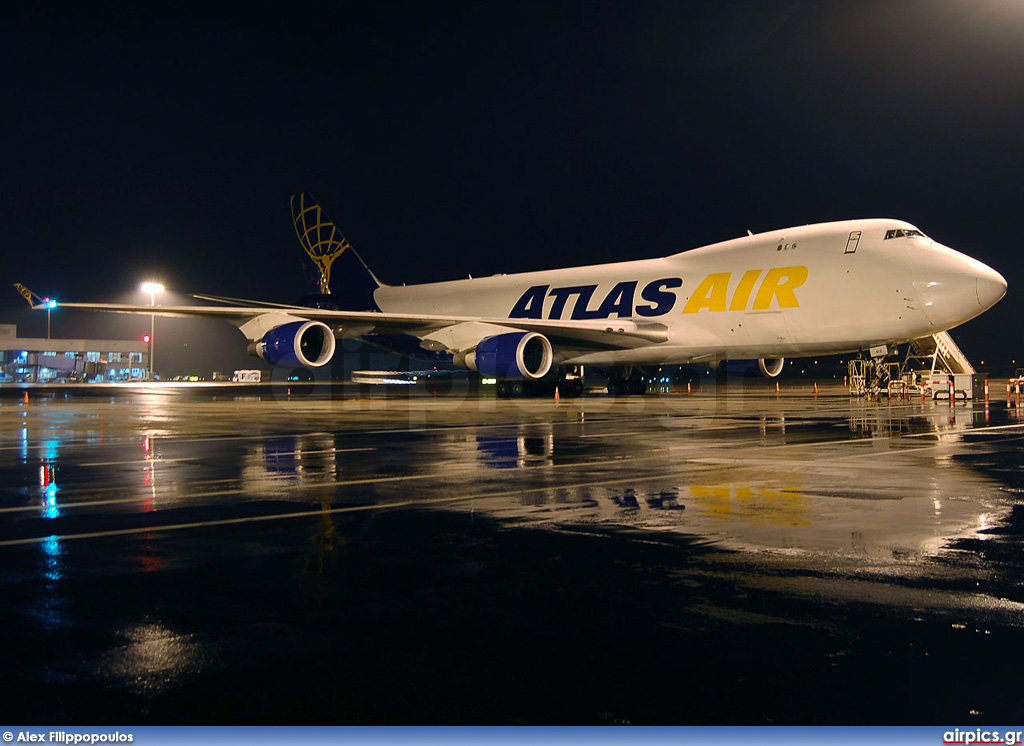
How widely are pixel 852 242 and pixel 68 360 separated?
10062 centimetres

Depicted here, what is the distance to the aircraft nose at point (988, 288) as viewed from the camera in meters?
22.3

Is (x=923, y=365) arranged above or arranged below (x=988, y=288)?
below

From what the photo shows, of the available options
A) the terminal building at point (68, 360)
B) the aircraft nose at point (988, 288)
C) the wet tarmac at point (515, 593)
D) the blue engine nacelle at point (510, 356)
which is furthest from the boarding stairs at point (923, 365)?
the terminal building at point (68, 360)

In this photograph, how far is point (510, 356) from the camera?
2648 centimetres

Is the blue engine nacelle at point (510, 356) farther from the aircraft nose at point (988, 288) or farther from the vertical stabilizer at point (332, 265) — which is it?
the vertical stabilizer at point (332, 265)

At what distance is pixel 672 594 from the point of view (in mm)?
4234

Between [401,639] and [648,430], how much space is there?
1194 cm

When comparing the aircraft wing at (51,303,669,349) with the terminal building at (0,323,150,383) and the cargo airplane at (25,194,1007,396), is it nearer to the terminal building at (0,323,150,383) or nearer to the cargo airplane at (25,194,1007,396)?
the cargo airplane at (25,194,1007,396)

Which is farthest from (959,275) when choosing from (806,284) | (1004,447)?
(1004,447)

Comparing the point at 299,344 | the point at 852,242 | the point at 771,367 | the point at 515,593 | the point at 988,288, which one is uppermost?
the point at 852,242

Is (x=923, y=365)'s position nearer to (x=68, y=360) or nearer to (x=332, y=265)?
(x=332, y=265)

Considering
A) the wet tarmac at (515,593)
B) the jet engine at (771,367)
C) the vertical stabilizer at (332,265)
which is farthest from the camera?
the vertical stabilizer at (332,265)

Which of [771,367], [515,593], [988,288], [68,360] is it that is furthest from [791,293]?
[68,360]

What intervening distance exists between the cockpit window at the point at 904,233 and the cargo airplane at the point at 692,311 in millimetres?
26
